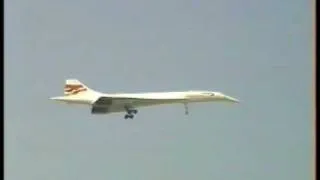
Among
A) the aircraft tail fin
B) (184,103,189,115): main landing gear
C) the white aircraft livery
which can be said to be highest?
the aircraft tail fin

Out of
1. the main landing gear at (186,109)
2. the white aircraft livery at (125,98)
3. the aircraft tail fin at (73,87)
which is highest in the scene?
the aircraft tail fin at (73,87)

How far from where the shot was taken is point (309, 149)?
141cm

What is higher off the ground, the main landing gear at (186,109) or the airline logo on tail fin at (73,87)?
the airline logo on tail fin at (73,87)

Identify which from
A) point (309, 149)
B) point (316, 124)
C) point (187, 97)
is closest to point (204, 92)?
point (187, 97)

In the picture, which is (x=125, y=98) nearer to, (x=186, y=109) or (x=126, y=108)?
(x=126, y=108)

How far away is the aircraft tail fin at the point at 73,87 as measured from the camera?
1.48m

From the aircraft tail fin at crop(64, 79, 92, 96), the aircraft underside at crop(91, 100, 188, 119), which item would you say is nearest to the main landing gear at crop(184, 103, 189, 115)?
the aircraft underside at crop(91, 100, 188, 119)

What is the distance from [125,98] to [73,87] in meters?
0.13

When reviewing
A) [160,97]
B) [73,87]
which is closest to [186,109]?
[160,97]

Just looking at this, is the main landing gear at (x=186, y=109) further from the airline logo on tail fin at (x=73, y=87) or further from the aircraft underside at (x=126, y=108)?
the airline logo on tail fin at (x=73, y=87)

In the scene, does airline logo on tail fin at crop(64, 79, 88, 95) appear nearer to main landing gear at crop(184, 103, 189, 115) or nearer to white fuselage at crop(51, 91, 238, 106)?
white fuselage at crop(51, 91, 238, 106)

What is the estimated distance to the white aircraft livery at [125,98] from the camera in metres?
1.51

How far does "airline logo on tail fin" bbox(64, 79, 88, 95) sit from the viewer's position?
4.87 feet

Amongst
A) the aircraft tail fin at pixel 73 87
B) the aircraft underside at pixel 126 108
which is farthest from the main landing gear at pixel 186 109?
the aircraft tail fin at pixel 73 87
